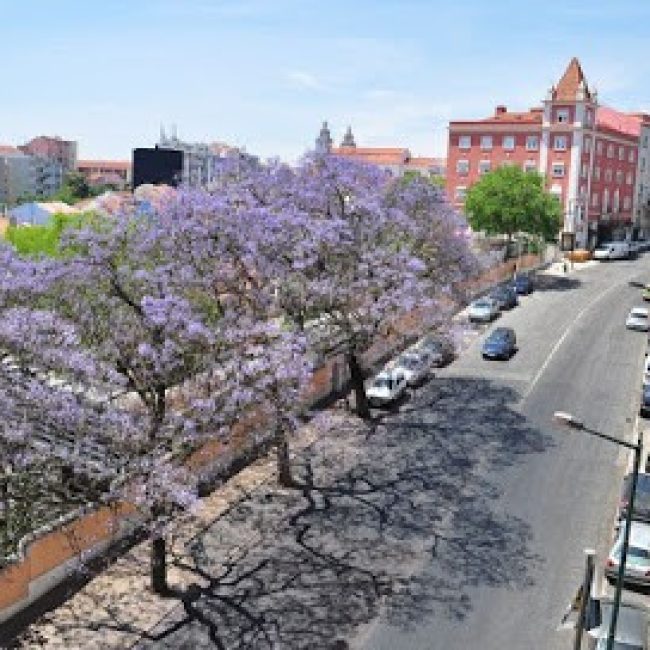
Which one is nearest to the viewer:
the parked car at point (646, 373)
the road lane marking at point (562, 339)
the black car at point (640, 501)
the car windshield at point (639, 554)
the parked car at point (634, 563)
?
the parked car at point (634, 563)

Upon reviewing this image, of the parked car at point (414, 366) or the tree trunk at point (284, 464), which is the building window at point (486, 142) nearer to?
the parked car at point (414, 366)

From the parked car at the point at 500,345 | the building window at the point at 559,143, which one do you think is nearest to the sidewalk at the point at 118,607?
the parked car at the point at 500,345

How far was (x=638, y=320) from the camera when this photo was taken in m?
55.6

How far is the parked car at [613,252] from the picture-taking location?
84375 millimetres

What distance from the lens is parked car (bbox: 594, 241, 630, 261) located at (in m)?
84.4

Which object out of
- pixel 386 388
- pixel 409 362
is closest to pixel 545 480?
pixel 386 388

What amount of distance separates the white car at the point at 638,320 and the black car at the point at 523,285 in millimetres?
9975

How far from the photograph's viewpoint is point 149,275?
25375 millimetres

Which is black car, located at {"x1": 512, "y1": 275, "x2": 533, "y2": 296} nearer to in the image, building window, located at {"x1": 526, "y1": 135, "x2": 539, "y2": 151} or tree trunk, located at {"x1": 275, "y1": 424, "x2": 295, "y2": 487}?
building window, located at {"x1": 526, "y1": 135, "x2": 539, "y2": 151}

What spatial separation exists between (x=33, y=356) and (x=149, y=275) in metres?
3.92

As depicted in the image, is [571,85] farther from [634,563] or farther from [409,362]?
[634,563]

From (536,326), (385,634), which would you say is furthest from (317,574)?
(536,326)

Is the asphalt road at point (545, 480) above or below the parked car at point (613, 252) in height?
below

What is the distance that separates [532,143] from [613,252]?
1258 centimetres
